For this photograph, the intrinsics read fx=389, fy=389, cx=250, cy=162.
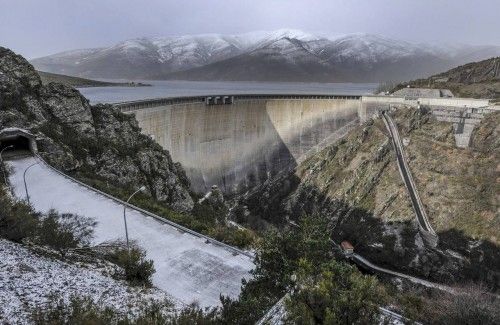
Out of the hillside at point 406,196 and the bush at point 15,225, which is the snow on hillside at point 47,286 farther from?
the hillside at point 406,196

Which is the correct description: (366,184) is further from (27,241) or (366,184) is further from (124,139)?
(27,241)


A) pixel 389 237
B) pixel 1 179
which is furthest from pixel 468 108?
pixel 1 179

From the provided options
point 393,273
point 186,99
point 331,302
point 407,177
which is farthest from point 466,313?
point 407,177

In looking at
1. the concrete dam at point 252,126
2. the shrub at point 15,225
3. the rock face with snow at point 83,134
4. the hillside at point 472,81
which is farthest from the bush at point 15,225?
the hillside at point 472,81

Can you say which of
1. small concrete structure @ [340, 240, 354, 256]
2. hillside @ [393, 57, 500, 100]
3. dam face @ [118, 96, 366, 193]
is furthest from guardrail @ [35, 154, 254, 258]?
hillside @ [393, 57, 500, 100]

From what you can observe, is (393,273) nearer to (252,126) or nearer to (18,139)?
(252,126)
